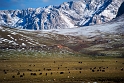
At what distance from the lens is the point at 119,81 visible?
164ft

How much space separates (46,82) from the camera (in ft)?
164

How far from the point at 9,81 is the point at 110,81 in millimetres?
21070

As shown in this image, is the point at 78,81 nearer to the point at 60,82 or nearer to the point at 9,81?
the point at 60,82

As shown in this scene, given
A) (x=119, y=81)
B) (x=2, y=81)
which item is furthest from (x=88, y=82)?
(x=2, y=81)

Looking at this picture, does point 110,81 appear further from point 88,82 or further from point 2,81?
point 2,81

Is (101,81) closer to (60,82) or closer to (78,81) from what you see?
(78,81)

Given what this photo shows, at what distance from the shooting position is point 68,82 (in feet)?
163

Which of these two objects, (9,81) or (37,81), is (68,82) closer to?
(37,81)

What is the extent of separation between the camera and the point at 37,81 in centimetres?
5150

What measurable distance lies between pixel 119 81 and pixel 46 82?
1485 centimetres

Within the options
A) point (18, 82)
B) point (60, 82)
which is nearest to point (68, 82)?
point (60, 82)

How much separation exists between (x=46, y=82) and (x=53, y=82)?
4.75 ft

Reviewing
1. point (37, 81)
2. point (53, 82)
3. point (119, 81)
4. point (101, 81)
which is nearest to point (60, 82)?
point (53, 82)

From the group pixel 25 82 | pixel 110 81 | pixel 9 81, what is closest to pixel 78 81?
pixel 110 81
